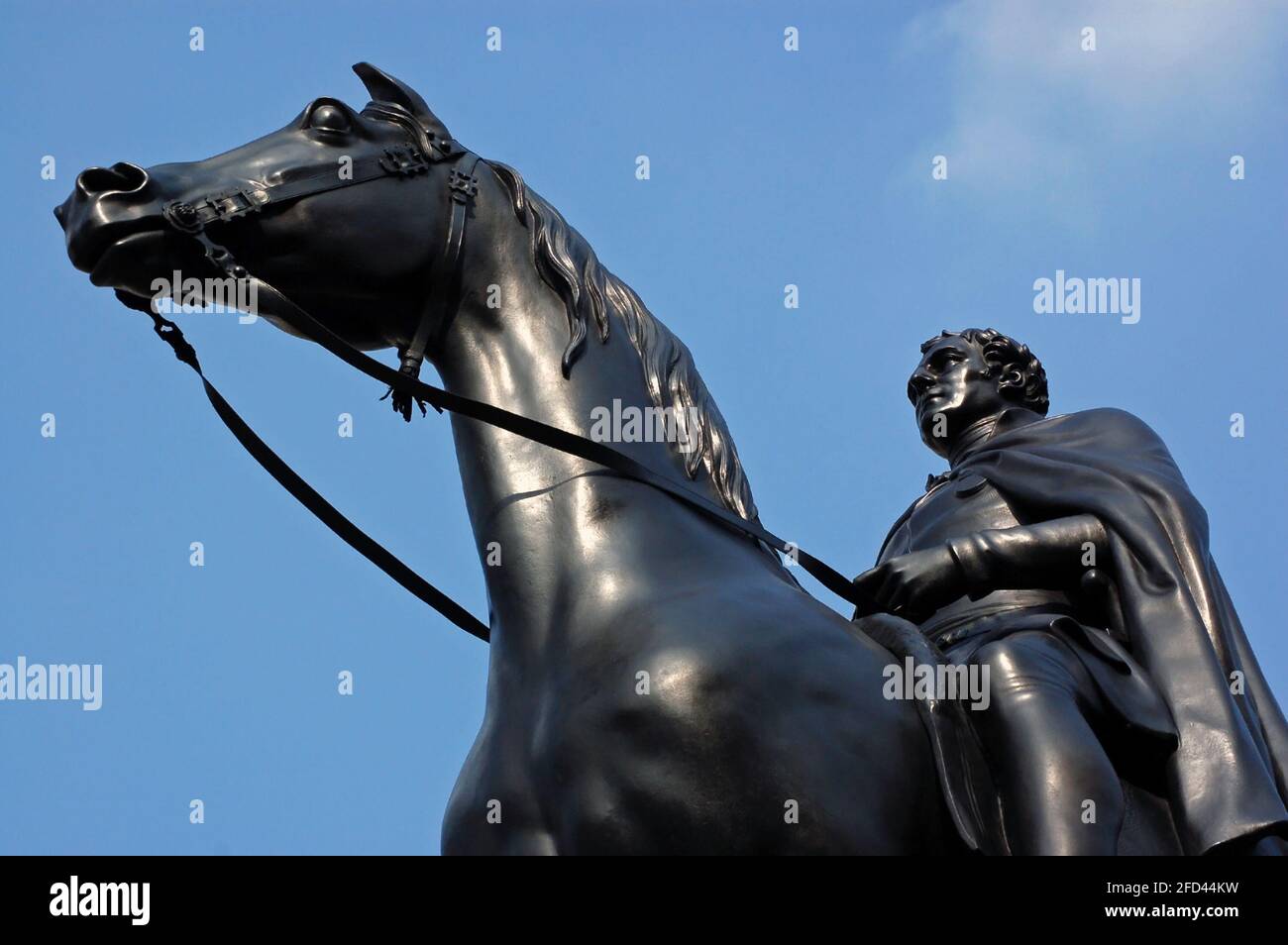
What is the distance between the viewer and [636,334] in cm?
894

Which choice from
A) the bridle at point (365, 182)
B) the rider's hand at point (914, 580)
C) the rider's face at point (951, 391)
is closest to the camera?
the bridle at point (365, 182)

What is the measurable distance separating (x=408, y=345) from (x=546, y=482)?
99cm

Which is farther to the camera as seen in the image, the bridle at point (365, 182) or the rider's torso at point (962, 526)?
the rider's torso at point (962, 526)

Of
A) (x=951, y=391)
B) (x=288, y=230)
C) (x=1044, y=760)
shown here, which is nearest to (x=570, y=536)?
(x=288, y=230)

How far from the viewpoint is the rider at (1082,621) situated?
843 cm

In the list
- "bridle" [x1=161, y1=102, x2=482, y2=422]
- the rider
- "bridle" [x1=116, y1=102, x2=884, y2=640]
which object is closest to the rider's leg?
the rider

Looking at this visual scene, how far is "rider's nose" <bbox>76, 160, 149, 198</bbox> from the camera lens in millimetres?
8820

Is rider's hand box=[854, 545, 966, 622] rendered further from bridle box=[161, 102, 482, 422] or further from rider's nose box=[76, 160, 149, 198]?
rider's nose box=[76, 160, 149, 198]

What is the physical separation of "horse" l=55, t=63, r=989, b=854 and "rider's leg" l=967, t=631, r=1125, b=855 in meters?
0.36

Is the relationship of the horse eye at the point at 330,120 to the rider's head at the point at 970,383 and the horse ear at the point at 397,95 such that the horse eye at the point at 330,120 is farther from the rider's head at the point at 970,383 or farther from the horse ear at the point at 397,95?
the rider's head at the point at 970,383

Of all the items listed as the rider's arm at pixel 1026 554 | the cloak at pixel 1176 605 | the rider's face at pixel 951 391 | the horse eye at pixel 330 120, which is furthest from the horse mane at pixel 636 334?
the rider's face at pixel 951 391

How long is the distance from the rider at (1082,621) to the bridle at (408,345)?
75 centimetres
